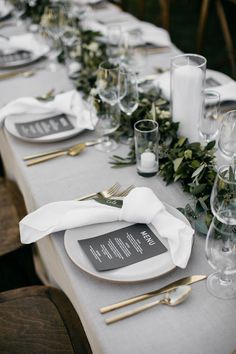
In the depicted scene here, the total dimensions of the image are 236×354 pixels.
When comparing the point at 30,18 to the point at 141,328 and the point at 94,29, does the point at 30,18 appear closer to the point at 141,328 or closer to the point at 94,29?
the point at 94,29

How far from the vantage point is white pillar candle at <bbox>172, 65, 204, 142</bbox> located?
1292mm

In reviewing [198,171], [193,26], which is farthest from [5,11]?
[193,26]

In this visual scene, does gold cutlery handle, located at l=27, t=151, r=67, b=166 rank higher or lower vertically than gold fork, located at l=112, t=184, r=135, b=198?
lower

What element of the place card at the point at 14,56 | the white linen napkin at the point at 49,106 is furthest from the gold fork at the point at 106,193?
the place card at the point at 14,56

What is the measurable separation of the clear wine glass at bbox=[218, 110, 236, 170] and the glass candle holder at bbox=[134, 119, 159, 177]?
7.0 inches

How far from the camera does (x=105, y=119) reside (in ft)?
4.86

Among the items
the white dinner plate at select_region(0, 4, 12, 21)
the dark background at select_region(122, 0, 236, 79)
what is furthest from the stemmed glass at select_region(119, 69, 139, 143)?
the dark background at select_region(122, 0, 236, 79)

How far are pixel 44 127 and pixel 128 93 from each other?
0.31 metres

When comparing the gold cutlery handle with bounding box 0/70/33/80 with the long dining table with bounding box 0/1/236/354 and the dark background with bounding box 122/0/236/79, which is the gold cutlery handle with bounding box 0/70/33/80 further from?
the dark background with bounding box 122/0/236/79

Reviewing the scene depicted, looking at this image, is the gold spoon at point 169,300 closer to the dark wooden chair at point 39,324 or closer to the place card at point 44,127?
the dark wooden chair at point 39,324

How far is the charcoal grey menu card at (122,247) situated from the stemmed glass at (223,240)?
143mm

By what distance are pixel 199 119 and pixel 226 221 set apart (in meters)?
0.51

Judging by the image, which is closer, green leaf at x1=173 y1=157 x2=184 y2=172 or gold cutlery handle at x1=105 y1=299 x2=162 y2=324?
gold cutlery handle at x1=105 y1=299 x2=162 y2=324

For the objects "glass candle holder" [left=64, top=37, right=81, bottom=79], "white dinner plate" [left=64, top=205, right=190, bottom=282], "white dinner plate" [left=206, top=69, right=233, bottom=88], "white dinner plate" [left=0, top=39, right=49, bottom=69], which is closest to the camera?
"white dinner plate" [left=64, top=205, right=190, bottom=282]
